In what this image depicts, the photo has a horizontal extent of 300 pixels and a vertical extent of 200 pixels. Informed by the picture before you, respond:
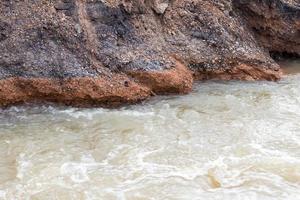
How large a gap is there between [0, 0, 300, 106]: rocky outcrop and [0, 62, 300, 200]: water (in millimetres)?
269

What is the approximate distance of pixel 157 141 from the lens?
6105 millimetres

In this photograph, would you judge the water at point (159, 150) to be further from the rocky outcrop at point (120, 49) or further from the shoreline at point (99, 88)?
the rocky outcrop at point (120, 49)

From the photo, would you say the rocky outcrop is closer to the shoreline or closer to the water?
the shoreline

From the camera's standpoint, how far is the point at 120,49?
23.9ft

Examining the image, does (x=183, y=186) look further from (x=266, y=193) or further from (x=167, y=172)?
(x=266, y=193)

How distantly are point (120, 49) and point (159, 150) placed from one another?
6.57 feet

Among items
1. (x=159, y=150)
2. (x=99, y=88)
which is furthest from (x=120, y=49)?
(x=159, y=150)

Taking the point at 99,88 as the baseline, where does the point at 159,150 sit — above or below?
below

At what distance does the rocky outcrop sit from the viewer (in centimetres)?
681

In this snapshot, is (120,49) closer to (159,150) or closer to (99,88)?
(99,88)

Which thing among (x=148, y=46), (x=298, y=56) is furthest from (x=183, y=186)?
(x=298, y=56)

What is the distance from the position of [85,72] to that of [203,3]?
256 centimetres

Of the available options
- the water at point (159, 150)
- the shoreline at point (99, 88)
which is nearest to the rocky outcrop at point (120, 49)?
the shoreline at point (99, 88)

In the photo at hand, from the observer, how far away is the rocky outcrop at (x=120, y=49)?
6.81m
